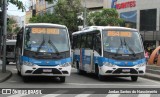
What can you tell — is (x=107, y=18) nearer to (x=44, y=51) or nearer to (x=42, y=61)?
(x=44, y=51)

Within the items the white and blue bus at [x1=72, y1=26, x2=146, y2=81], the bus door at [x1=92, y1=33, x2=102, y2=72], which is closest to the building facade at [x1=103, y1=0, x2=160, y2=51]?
the bus door at [x1=92, y1=33, x2=102, y2=72]

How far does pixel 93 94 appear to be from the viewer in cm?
1546

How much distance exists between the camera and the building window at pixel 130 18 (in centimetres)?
6208

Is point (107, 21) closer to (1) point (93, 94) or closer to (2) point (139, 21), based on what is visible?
(2) point (139, 21)

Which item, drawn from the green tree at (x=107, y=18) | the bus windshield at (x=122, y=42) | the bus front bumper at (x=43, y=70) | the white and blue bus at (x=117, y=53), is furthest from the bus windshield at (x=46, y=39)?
the green tree at (x=107, y=18)

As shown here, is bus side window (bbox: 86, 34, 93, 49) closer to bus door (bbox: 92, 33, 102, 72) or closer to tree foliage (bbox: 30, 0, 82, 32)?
bus door (bbox: 92, 33, 102, 72)

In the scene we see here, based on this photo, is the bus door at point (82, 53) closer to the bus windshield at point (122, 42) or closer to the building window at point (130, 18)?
the bus windshield at point (122, 42)

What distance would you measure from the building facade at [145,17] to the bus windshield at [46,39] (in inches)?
1456

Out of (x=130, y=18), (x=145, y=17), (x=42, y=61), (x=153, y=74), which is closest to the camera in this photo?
(x=42, y=61)

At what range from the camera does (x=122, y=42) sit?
21797mm

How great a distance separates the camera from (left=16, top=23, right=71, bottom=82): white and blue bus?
1958 cm

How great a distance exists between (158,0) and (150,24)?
3.40 m

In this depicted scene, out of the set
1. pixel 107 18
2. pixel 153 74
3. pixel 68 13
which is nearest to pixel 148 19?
pixel 107 18

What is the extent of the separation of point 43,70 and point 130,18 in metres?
44.8
